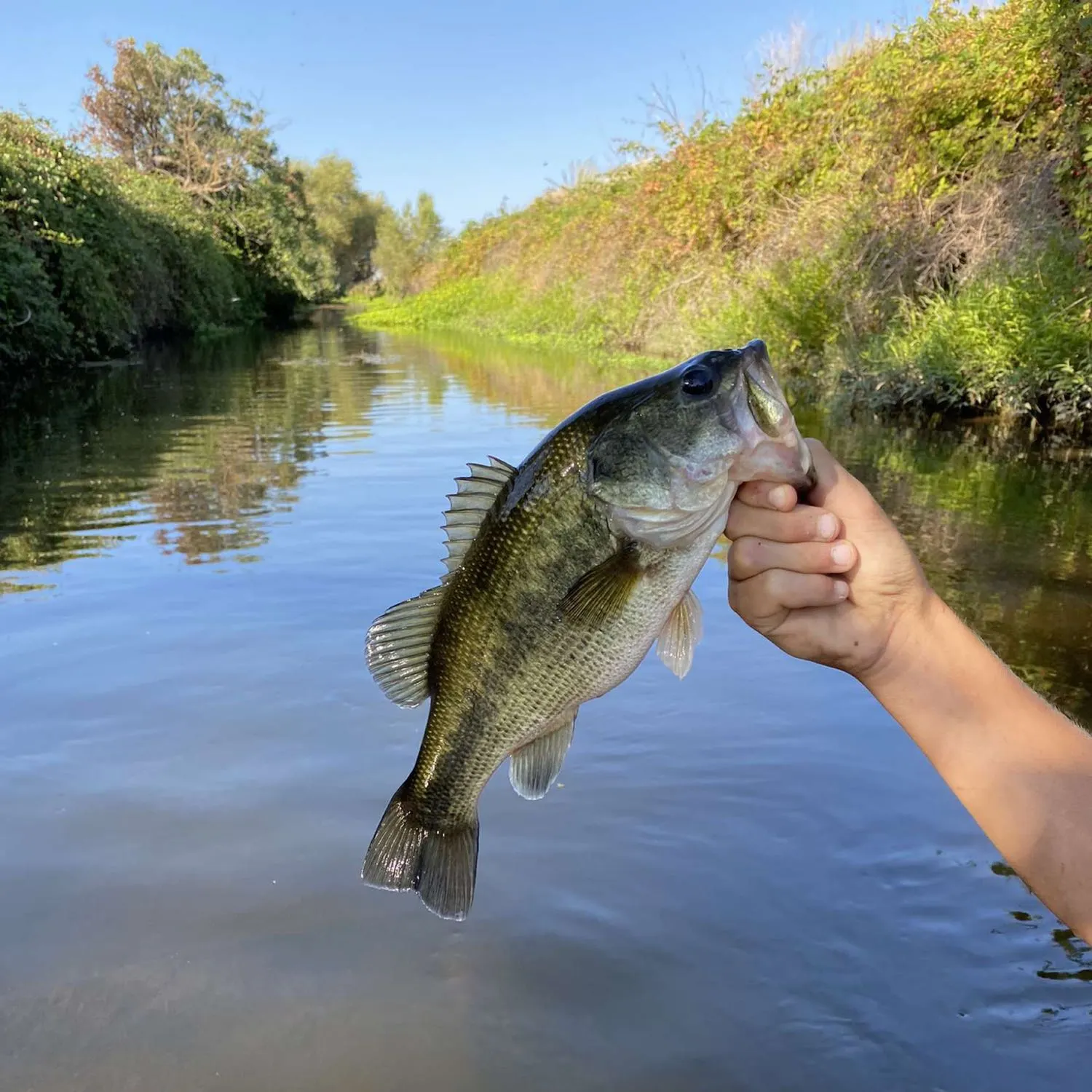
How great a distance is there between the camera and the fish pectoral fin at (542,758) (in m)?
2.25

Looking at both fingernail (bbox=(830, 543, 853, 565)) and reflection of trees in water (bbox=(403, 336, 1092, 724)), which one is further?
reflection of trees in water (bbox=(403, 336, 1092, 724))

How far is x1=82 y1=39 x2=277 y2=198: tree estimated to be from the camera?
1618 inches

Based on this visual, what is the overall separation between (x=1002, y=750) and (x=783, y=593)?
0.54m

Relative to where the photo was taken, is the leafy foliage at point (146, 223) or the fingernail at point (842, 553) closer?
the fingernail at point (842, 553)

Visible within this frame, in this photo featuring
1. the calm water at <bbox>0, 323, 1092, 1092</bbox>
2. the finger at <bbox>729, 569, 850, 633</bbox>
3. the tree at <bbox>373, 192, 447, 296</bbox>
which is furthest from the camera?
the tree at <bbox>373, 192, 447, 296</bbox>

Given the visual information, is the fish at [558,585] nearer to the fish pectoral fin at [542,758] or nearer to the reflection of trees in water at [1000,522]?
the fish pectoral fin at [542,758]

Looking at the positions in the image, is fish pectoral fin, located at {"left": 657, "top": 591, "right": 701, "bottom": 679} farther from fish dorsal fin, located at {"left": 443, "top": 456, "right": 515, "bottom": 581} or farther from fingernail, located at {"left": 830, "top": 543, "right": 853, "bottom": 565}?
fish dorsal fin, located at {"left": 443, "top": 456, "right": 515, "bottom": 581}

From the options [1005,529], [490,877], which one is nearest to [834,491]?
[490,877]

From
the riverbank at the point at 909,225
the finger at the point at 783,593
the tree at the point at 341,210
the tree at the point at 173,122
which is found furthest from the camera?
the tree at the point at 341,210

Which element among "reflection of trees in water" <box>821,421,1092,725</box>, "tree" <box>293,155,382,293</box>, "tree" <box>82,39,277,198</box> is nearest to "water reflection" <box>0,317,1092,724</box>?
"reflection of trees in water" <box>821,421,1092,725</box>

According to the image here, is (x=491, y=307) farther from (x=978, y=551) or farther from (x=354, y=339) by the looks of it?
(x=978, y=551)


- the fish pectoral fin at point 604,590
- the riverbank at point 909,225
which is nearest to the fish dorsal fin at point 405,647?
the fish pectoral fin at point 604,590

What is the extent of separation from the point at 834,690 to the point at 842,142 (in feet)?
50.2

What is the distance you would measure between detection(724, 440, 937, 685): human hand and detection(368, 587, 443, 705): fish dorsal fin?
0.69 m
